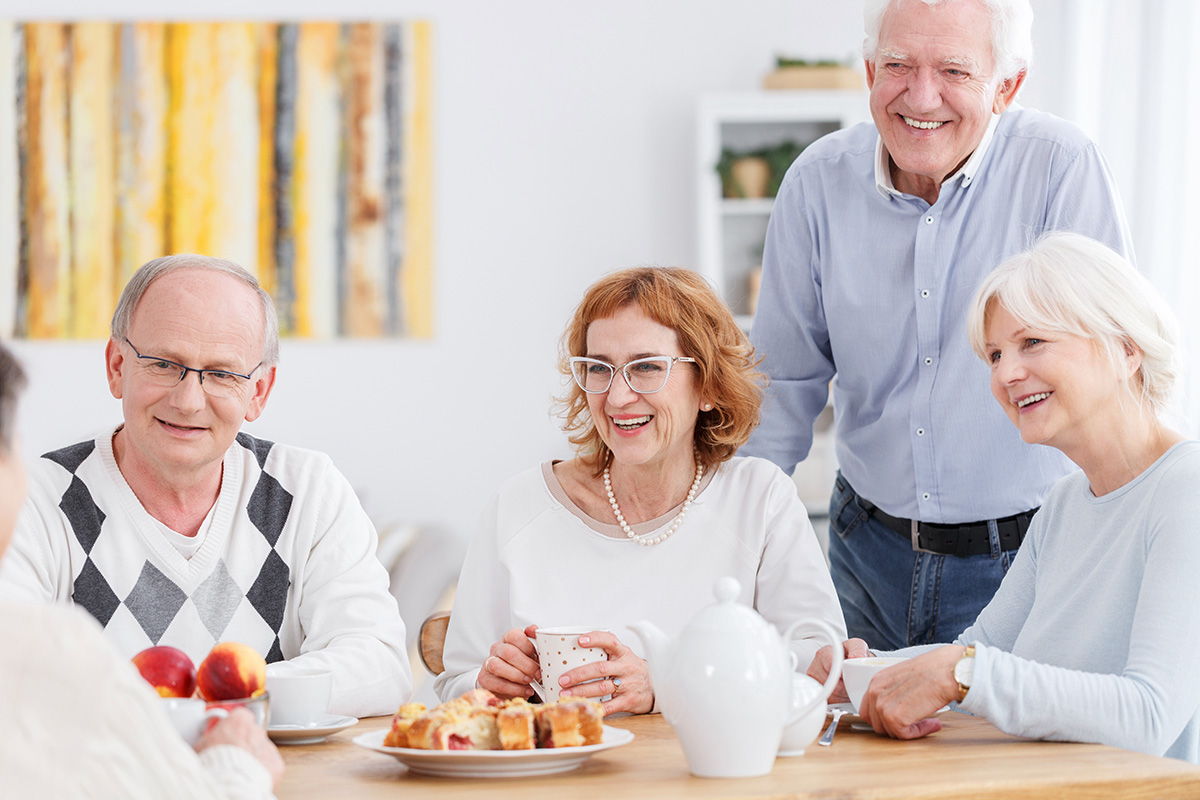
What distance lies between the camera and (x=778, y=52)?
4.54 metres

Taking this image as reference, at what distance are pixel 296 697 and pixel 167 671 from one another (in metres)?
0.18

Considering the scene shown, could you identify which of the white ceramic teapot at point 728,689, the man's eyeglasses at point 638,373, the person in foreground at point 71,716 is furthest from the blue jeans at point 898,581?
the person in foreground at point 71,716

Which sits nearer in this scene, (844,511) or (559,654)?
(559,654)

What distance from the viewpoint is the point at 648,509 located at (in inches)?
75.5

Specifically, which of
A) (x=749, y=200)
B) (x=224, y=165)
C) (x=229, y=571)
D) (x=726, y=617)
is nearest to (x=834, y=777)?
(x=726, y=617)

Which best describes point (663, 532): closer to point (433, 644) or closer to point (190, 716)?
point (433, 644)

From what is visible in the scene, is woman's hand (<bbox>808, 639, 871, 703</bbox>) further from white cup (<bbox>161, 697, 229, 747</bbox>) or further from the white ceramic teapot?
white cup (<bbox>161, 697, 229, 747</bbox>)

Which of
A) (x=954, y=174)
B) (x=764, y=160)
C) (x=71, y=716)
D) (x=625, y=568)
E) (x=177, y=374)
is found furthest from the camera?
(x=764, y=160)

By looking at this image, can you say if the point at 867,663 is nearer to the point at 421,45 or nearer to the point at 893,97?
the point at 893,97

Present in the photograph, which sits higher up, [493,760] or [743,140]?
[743,140]

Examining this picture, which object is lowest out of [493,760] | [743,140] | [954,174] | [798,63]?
[493,760]

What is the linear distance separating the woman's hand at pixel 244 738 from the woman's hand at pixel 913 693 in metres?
0.67

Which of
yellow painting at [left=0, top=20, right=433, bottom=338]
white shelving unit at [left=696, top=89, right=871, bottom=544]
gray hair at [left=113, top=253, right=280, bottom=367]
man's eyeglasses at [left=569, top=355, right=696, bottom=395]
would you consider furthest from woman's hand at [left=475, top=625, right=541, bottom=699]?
yellow painting at [left=0, top=20, right=433, bottom=338]

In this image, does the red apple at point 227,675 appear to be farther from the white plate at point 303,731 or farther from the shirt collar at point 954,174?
the shirt collar at point 954,174
